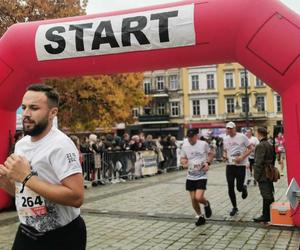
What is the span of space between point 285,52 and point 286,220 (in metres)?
2.84

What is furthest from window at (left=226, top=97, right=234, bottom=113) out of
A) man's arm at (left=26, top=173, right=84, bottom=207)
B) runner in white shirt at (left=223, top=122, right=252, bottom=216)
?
man's arm at (left=26, top=173, right=84, bottom=207)

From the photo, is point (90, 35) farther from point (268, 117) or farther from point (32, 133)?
point (268, 117)

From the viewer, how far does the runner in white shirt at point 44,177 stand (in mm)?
2805

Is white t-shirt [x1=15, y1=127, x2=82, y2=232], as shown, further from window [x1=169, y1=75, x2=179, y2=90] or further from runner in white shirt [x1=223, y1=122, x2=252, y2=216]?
window [x1=169, y1=75, x2=179, y2=90]

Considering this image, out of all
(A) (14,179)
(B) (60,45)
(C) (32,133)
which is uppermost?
(B) (60,45)

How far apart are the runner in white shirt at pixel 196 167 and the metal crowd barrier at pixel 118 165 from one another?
22.8 feet

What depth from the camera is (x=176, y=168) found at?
21797 mm

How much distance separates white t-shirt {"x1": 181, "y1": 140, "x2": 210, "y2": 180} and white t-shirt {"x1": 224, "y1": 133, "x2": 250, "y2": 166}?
1.11 meters

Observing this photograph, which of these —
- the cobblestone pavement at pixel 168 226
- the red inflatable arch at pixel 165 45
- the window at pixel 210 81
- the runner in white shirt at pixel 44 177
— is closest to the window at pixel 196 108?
the window at pixel 210 81

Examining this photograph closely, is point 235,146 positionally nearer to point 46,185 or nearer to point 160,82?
point 46,185

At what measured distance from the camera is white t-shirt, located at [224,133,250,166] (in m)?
9.16

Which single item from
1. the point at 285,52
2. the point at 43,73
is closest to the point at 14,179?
the point at 285,52

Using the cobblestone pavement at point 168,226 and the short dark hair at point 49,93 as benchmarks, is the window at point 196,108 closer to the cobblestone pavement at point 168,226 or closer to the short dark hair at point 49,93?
the cobblestone pavement at point 168,226

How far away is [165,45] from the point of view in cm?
775
